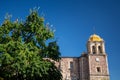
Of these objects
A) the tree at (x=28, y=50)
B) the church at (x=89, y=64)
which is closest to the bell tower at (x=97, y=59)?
the church at (x=89, y=64)

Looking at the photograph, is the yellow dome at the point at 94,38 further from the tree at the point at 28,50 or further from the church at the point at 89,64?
the tree at the point at 28,50

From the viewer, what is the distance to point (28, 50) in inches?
1034

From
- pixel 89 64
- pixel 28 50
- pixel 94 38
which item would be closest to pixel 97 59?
pixel 89 64

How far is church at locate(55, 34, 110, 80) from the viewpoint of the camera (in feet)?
157

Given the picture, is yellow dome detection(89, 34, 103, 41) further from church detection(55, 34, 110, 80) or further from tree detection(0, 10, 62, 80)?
tree detection(0, 10, 62, 80)

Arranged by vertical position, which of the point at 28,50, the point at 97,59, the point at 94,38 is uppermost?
the point at 94,38

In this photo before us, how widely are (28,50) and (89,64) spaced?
78.7 ft

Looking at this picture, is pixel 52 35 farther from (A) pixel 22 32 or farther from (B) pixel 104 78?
(B) pixel 104 78

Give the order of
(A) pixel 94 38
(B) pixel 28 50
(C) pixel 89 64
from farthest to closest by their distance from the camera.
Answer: (A) pixel 94 38 → (C) pixel 89 64 → (B) pixel 28 50

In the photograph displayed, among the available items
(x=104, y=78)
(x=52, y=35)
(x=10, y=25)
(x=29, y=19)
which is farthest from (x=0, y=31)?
(x=104, y=78)

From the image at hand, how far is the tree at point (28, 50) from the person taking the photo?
84.0ft

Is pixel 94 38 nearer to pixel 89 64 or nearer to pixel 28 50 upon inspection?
pixel 89 64

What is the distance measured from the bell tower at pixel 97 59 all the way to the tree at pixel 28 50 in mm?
20217

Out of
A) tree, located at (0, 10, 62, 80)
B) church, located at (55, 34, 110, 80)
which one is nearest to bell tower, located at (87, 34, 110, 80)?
church, located at (55, 34, 110, 80)
